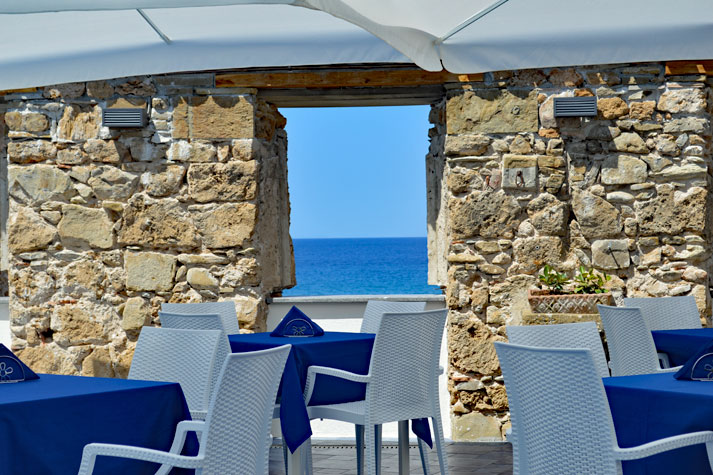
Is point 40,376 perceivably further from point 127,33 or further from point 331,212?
point 331,212

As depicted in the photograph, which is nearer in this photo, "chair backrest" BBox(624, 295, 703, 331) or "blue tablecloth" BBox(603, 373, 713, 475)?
"blue tablecloth" BBox(603, 373, 713, 475)

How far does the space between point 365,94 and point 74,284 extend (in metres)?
2.29

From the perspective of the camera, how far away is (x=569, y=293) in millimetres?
5484

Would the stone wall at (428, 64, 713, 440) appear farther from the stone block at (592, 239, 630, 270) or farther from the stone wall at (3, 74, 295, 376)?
the stone wall at (3, 74, 295, 376)

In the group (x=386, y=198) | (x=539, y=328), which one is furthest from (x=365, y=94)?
(x=386, y=198)

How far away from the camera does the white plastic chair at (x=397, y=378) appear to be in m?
3.82

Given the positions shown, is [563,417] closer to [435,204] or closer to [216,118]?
[435,204]

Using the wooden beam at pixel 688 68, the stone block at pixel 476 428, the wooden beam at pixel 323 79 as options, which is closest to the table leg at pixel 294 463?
the stone block at pixel 476 428

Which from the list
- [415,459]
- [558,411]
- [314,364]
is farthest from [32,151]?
[558,411]

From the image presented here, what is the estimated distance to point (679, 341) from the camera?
427cm

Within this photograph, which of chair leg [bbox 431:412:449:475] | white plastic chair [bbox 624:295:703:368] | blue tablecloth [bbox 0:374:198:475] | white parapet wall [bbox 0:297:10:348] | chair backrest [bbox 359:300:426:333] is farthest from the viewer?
white parapet wall [bbox 0:297:10:348]

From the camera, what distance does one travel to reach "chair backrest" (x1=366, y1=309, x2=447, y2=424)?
3.83 meters

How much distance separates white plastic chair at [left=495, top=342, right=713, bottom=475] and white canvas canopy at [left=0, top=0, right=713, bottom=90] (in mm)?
1152

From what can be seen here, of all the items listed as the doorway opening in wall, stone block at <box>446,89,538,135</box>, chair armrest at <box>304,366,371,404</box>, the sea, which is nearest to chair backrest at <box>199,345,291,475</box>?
chair armrest at <box>304,366,371,404</box>
